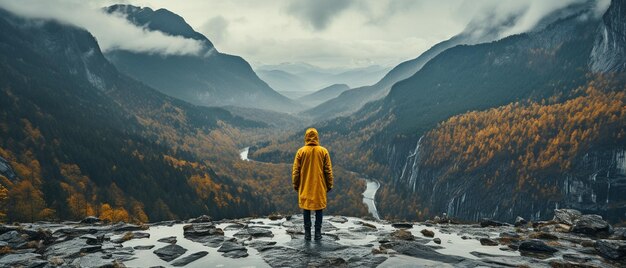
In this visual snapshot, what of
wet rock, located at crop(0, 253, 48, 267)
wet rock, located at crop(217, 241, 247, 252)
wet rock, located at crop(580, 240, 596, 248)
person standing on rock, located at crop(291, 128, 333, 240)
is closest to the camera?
wet rock, located at crop(0, 253, 48, 267)

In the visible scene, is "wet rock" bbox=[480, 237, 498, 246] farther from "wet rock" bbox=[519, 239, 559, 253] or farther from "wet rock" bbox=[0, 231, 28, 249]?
"wet rock" bbox=[0, 231, 28, 249]

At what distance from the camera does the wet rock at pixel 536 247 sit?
49.3ft

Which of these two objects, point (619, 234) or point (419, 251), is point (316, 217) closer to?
point (419, 251)

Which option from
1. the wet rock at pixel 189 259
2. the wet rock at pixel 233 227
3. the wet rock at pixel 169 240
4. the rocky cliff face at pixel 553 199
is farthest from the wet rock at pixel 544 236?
the rocky cliff face at pixel 553 199

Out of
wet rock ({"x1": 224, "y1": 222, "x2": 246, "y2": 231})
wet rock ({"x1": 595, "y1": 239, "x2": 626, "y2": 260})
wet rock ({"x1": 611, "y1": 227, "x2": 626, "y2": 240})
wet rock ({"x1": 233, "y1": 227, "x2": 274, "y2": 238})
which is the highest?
wet rock ({"x1": 595, "y1": 239, "x2": 626, "y2": 260})

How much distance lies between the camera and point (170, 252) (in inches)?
582

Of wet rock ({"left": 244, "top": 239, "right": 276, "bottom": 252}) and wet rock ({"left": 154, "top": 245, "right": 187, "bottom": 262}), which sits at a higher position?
wet rock ({"left": 244, "top": 239, "right": 276, "bottom": 252})

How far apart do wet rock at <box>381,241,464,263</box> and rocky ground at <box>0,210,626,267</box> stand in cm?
4

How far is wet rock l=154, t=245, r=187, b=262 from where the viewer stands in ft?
46.5

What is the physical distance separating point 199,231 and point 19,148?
4471 inches

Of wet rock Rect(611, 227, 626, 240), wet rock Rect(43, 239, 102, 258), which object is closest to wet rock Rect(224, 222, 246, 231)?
wet rock Rect(43, 239, 102, 258)

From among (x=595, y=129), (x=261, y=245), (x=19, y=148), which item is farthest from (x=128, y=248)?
(x=595, y=129)

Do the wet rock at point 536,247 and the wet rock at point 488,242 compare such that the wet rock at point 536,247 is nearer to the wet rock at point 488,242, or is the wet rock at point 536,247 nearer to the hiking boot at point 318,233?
the wet rock at point 488,242

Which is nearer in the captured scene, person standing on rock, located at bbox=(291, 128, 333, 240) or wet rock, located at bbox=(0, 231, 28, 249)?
person standing on rock, located at bbox=(291, 128, 333, 240)
